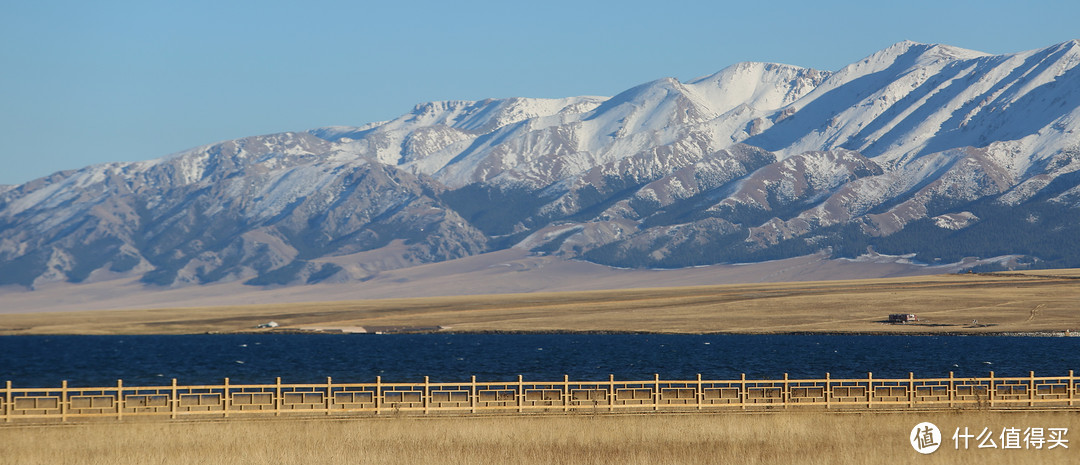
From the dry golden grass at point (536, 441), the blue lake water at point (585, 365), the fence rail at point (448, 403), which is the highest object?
the fence rail at point (448, 403)

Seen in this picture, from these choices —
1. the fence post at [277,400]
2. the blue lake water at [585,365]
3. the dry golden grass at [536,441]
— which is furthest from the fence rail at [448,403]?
the blue lake water at [585,365]

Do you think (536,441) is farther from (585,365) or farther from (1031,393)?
(585,365)

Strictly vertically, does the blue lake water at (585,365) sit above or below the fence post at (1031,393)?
below

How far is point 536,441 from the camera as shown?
6500 centimetres

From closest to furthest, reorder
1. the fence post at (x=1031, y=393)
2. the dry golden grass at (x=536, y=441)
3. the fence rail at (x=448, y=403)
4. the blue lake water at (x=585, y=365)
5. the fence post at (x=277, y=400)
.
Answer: the dry golden grass at (x=536, y=441) < the fence post at (x=277, y=400) < the fence rail at (x=448, y=403) < the fence post at (x=1031, y=393) < the blue lake water at (x=585, y=365)

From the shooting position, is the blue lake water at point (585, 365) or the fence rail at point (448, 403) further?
the blue lake water at point (585, 365)

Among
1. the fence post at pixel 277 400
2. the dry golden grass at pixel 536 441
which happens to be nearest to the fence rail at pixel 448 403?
the fence post at pixel 277 400

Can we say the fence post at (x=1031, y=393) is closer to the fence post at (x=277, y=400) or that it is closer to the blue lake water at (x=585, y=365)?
the fence post at (x=277, y=400)

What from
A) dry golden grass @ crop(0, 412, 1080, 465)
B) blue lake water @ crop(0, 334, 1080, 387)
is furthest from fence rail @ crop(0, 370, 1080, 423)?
blue lake water @ crop(0, 334, 1080, 387)

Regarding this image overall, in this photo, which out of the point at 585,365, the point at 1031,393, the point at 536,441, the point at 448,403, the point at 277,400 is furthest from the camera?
the point at 585,365

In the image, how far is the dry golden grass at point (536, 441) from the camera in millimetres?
61656

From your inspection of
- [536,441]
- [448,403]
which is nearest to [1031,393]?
[536,441]

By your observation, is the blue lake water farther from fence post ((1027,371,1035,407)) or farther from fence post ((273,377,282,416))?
fence post ((273,377,282,416))

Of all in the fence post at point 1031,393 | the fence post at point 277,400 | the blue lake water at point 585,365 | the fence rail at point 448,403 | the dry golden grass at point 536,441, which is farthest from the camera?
the blue lake water at point 585,365
